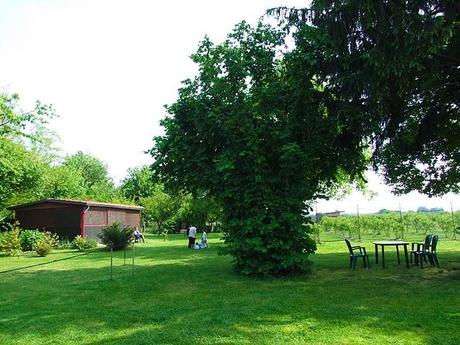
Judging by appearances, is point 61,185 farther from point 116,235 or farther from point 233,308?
point 233,308

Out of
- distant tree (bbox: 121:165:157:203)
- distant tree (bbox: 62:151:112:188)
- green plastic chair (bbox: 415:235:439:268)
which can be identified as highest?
distant tree (bbox: 62:151:112:188)

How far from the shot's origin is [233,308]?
24.5 feet

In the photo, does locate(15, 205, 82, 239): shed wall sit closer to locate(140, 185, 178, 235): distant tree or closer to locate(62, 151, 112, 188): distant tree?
locate(140, 185, 178, 235): distant tree

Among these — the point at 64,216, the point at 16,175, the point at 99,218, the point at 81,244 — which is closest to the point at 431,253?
the point at 81,244

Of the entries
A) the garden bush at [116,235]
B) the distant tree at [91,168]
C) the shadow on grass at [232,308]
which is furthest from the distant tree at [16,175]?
the distant tree at [91,168]

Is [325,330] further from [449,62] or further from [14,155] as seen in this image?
[14,155]

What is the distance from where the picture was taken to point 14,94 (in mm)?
23484

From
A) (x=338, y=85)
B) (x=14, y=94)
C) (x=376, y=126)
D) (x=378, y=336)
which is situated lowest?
(x=378, y=336)

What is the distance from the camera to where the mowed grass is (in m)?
5.74

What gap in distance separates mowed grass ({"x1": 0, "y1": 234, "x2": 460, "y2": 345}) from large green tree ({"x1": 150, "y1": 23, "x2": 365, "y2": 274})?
1177mm

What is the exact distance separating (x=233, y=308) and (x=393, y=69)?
17.8ft

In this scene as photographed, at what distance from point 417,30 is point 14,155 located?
22397 mm

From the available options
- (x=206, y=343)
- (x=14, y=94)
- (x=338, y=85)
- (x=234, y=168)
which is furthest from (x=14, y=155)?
(x=206, y=343)

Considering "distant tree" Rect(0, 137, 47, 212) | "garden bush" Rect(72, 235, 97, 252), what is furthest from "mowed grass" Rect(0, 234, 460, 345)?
"distant tree" Rect(0, 137, 47, 212)
